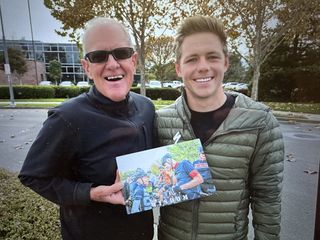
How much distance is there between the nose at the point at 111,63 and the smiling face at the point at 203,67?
0.40 m

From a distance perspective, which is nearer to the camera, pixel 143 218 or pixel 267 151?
pixel 267 151

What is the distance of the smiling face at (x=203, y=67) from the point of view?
1.62m

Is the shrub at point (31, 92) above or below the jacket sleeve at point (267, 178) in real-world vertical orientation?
below

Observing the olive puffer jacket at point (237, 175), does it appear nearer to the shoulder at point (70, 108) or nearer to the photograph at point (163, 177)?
the photograph at point (163, 177)

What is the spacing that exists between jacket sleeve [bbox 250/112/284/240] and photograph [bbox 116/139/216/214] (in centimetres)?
33

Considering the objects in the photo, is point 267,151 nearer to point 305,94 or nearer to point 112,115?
point 112,115

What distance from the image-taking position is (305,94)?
19.6 metres

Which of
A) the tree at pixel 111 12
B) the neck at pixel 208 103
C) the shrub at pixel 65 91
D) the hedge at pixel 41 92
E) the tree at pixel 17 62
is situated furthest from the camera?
the tree at pixel 17 62

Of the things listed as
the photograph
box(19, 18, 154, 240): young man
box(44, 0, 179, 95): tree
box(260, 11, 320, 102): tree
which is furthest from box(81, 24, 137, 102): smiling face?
box(260, 11, 320, 102): tree

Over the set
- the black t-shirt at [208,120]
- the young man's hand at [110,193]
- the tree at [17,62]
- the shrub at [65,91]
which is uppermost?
the tree at [17,62]

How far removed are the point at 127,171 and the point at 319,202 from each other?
904 mm

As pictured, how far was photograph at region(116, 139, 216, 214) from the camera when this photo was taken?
1.39 m

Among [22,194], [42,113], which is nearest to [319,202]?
[22,194]

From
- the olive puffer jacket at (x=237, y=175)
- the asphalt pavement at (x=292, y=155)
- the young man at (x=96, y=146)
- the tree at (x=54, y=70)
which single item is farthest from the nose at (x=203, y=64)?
the tree at (x=54, y=70)
